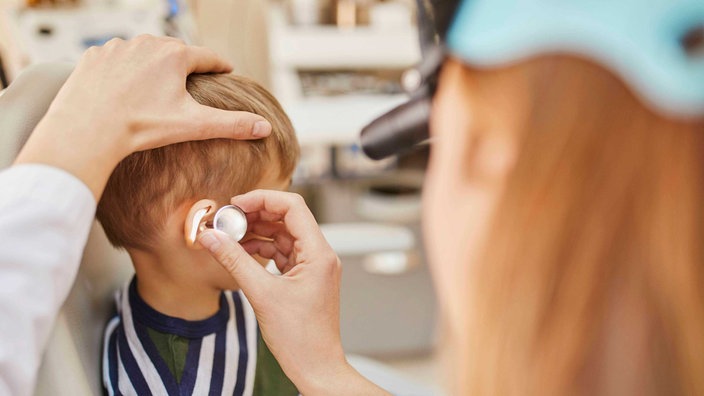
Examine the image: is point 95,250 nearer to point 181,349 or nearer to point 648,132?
point 181,349

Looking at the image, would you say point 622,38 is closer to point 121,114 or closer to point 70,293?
point 121,114

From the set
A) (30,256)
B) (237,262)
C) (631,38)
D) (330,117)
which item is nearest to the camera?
(631,38)

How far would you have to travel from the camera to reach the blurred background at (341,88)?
158cm

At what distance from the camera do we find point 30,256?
1.54ft

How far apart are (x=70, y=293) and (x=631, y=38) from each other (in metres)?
0.63

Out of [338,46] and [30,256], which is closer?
[30,256]

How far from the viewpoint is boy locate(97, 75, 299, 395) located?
69cm

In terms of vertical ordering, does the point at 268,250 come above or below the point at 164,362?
above

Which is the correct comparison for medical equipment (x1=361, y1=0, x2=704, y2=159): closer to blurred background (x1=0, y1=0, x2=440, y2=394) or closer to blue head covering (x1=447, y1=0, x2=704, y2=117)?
blue head covering (x1=447, y1=0, x2=704, y2=117)

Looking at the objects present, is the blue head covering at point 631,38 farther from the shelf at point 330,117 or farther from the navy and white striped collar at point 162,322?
the shelf at point 330,117

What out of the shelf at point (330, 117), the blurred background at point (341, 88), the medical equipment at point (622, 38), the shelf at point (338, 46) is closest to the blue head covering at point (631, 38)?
the medical equipment at point (622, 38)

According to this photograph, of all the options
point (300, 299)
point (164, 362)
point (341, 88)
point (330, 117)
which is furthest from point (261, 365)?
point (341, 88)

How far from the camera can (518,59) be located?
1.15ft

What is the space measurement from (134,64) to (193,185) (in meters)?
0.18
